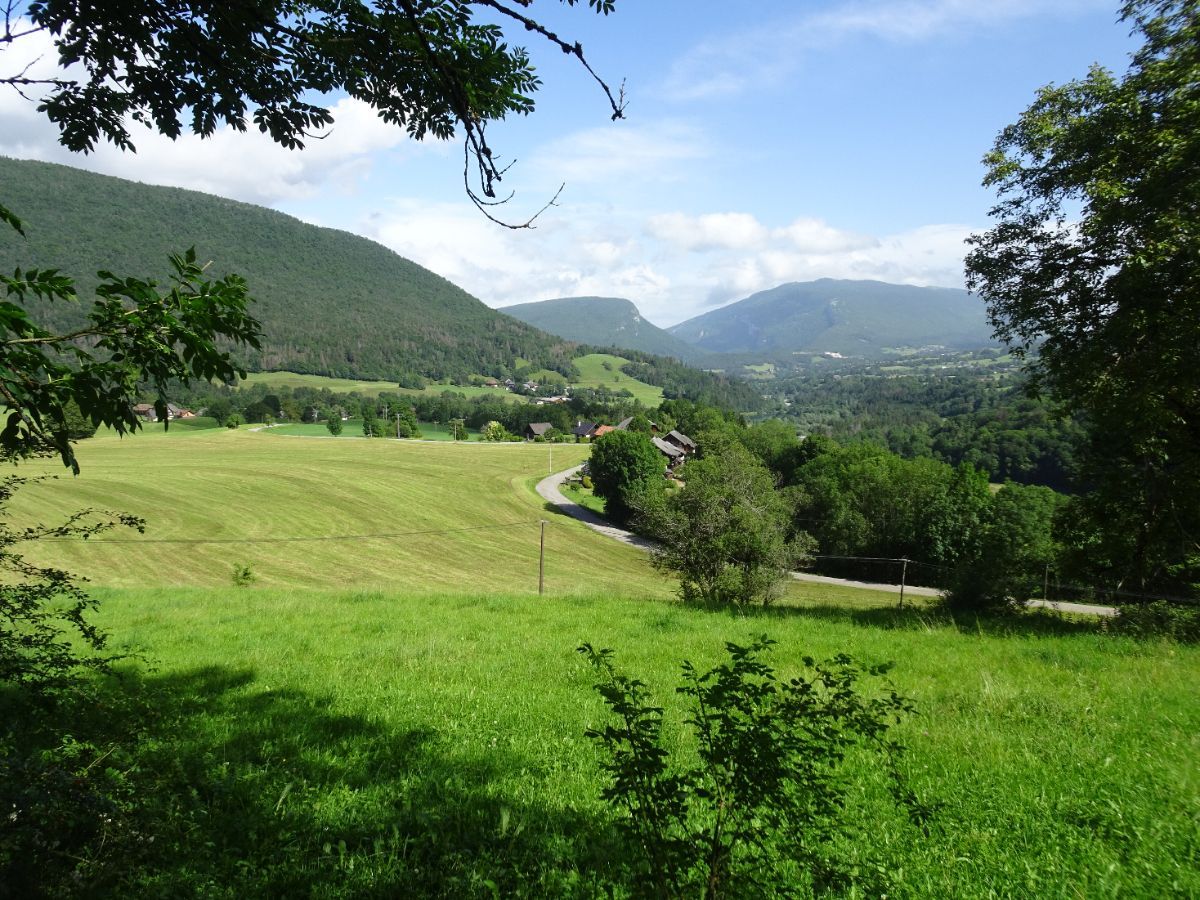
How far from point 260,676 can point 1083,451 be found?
22.8 meters

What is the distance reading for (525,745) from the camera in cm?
522

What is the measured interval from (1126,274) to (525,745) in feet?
38.3

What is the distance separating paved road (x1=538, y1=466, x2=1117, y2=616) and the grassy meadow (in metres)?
28.0

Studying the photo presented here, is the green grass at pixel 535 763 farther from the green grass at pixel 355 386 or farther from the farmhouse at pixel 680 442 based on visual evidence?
the green grass at pixel 355 386

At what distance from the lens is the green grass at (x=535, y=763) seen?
11.3 feet

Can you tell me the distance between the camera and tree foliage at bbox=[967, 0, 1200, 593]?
8.74m

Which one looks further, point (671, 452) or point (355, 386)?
point (355, 386)

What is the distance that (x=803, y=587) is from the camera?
46.2 m

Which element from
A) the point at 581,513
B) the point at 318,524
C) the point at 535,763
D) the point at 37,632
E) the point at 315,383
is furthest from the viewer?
the point at 315,383

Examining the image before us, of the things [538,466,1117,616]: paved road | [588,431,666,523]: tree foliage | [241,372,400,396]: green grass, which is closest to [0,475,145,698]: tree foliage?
[538,466,1117,616]: paved road

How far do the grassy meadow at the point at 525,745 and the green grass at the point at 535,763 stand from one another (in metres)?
0.02

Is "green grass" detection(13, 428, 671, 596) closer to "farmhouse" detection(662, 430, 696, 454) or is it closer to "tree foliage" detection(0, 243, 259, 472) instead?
"tree foliage" detection(0, 243, 259, 472)

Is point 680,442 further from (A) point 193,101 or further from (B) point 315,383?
(B) point 315,383

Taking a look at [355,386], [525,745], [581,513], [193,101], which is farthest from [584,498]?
[355,386]
